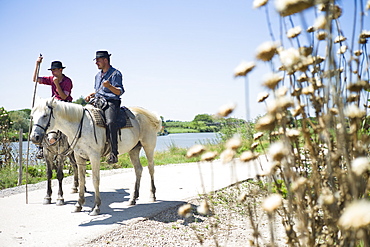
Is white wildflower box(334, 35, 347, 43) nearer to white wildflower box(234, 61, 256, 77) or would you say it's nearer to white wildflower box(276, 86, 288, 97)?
white wildflower box(276, 86, 288, 97)

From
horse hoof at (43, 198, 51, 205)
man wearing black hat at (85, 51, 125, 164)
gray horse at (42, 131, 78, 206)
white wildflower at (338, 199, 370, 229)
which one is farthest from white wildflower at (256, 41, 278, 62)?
Answer: horse hoof at (43, 198, 51, 205)

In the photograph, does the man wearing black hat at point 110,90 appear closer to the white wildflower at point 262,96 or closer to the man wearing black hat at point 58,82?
the man wearing black hat at point 58,82

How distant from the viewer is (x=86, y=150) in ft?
18.2

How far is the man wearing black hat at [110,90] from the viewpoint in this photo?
5.79 metres

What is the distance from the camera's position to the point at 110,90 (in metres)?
6.00

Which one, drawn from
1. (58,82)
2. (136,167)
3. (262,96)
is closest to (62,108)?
(58,82)

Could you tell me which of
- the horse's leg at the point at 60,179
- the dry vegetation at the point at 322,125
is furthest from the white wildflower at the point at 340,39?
the horse's leg at the point at 60,179

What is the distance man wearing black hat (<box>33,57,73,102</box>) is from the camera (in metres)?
6.62

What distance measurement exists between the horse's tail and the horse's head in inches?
67.7

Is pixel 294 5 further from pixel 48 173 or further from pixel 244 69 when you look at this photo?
pixel 48 173

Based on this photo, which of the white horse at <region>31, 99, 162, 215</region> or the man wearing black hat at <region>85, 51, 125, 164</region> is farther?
the man wearing black hat at <region>85, 51, 125, 164</region>

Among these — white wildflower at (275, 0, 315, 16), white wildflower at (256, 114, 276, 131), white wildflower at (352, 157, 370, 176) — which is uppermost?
white wildflower at (275, 0, 315, 16)

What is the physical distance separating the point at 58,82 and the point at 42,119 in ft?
5.51

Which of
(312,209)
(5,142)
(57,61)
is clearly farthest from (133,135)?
(5,142)
